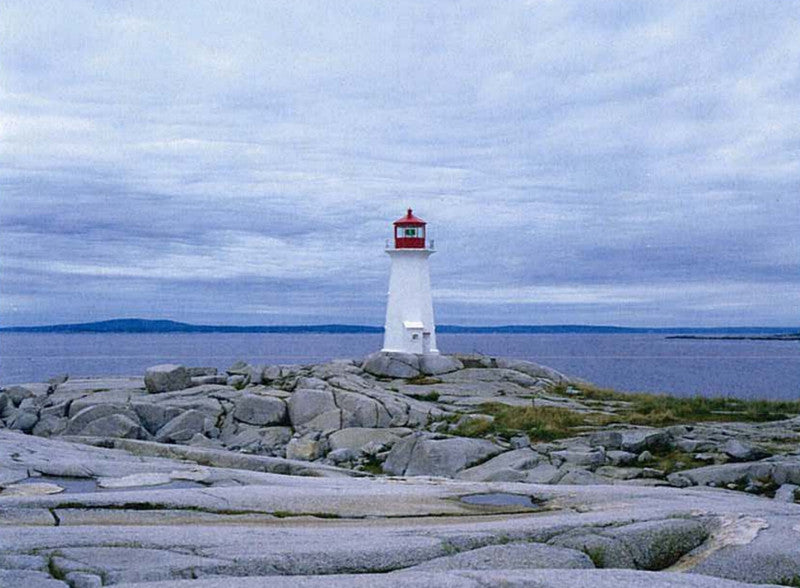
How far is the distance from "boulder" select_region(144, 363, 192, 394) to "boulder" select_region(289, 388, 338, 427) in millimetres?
7047

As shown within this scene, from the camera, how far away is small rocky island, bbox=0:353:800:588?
6996 millimetres

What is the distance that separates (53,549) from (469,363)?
3171 centimetres

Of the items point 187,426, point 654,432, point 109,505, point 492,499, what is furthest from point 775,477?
point 187,426

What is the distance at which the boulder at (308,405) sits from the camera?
28562 millimetres

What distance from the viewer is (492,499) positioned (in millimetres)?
10781

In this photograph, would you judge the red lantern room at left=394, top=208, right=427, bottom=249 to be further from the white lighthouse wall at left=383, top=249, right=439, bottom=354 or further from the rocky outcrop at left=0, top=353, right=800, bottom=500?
the rocky outcrop at left=0, top=353, right=800, bottom=500

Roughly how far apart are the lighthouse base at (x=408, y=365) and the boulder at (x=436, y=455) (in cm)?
1422

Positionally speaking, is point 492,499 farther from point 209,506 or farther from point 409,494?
point 209,506

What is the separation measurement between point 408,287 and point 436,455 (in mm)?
18886

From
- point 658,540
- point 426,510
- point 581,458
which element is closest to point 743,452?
point 581,458

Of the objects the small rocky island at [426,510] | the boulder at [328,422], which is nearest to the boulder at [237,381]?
the boulder at [328,422]

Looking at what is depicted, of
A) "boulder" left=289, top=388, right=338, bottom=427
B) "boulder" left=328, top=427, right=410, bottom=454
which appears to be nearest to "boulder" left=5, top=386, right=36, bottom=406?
"boulder" left=289, top=388, right=338, bottom=427

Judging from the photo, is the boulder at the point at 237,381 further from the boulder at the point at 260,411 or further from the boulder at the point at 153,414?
the boulder at the point at 153,414

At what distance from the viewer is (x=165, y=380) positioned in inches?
1346
